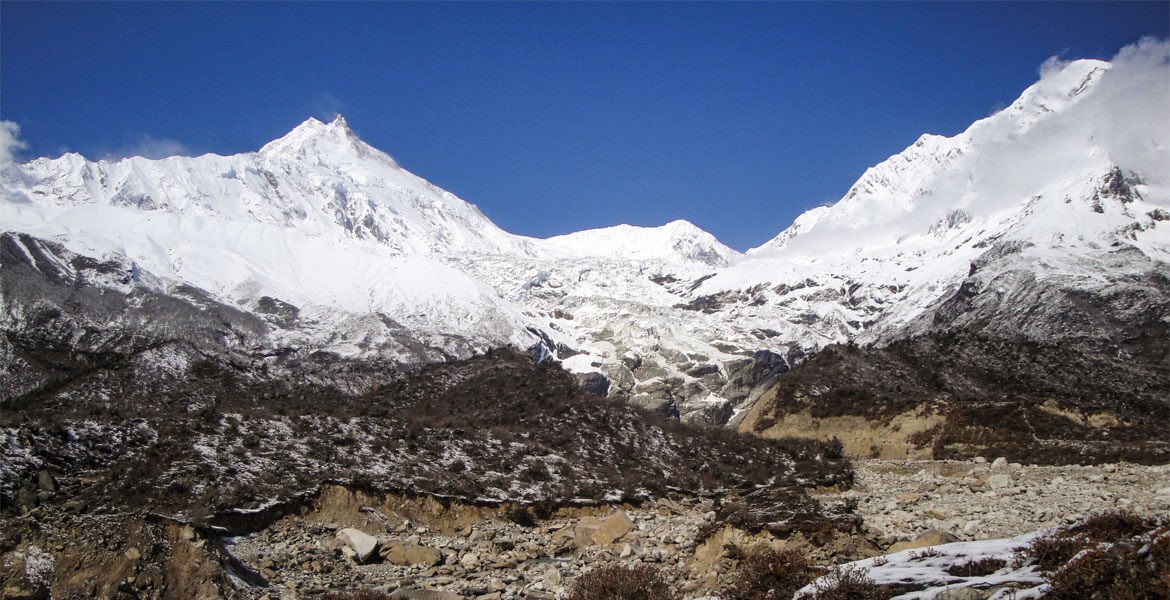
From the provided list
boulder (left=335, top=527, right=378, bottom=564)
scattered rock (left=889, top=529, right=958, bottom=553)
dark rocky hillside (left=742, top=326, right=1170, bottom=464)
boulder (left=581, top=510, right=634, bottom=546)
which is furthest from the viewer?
dark rocky hillside (left=742, top=326, right=1170, bottom=464)

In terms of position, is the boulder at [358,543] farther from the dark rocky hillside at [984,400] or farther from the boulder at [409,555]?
the dark rocky hillside at [984,400]

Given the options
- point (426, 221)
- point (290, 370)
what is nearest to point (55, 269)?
point (290, 370)

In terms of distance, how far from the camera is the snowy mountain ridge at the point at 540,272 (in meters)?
64.4

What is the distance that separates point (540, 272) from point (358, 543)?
440ft

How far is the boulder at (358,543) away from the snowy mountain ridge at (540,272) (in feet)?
137

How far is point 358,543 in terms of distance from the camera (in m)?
14.0

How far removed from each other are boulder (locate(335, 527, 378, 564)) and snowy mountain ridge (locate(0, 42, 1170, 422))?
4178 centimetres

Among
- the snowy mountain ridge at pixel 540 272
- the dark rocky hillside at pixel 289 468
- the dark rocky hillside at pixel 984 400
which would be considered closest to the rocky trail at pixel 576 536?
the dark rocky hillside at pixel 289 468

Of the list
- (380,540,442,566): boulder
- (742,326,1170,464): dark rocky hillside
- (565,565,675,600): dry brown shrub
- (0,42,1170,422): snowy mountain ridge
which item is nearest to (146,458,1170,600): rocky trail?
(380,540,442,566): boulder

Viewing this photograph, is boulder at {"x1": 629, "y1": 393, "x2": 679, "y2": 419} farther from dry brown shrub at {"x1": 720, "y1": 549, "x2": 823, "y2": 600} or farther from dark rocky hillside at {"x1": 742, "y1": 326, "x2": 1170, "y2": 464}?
dry brown shrub at {"x1": 720, "y1": 549, "x2": 823, "y2": 600}

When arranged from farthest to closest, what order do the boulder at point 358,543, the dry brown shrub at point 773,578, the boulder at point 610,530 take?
the boulder at point 610,530 < the boulder at point 358,543 < the dry brown shrub at point 773,578

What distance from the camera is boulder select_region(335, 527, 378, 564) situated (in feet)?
45.0

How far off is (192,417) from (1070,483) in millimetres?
23350

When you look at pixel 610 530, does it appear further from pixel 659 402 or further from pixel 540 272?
pixel 540 272
